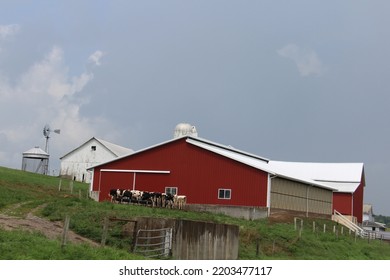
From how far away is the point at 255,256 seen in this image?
2477 cm

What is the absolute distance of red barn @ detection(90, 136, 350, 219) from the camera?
133ft

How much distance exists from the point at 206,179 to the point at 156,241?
2163cm

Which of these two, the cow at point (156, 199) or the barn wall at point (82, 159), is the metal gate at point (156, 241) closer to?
the cow at point (156, 199)

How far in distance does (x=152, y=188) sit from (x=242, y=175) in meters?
7.69

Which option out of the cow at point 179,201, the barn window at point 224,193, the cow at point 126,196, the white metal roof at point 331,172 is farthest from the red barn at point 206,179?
the white metal roof at point 331,172

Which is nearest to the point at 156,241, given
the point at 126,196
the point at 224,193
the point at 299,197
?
the point at 126,196

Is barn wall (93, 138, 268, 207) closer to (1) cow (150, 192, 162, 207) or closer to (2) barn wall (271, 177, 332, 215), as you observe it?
(2) barn wall (271, 177, 332, 215)

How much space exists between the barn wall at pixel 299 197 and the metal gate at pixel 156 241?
2101 cm

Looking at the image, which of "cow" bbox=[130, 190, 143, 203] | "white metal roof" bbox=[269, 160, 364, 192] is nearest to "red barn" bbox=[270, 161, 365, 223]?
"white metal roof" bbox=[269, 160, 364, 192]

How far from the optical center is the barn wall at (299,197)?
41875 mm

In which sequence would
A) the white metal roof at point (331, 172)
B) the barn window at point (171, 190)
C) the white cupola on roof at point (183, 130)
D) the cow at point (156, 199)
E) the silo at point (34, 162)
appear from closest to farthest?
the cow at point (156, 199), the barn window at point (171, 190), the white metal roof at point (331, 172), the white cupola on roof at point (183, 130), the silo at point (34, 162)

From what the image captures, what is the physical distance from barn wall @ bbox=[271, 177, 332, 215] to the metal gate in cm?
2101

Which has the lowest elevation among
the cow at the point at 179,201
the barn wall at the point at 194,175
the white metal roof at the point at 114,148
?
the cow at the point at 179,201

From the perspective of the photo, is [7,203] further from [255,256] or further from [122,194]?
[255,256]
